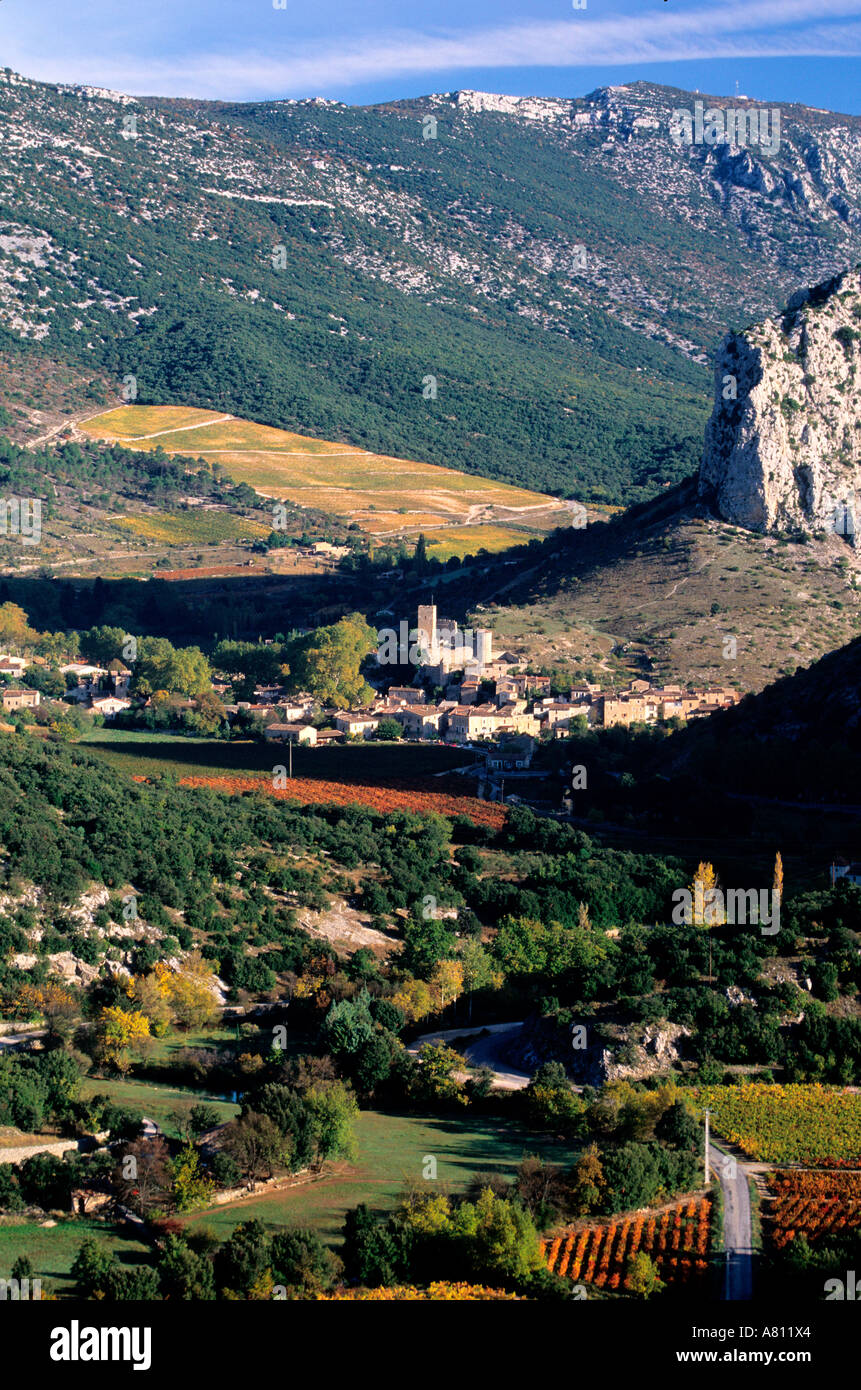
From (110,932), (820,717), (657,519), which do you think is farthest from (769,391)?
(110,932)

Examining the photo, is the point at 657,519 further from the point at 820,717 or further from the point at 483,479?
the point at 483,479

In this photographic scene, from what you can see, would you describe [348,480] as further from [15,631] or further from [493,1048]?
[493,1048]

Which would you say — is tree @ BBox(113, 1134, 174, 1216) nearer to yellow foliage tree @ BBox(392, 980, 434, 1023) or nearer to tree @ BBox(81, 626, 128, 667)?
yellow foliage tree @ BBox(392, 980, 434, 1023)

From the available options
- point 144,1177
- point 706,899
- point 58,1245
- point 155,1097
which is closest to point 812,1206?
point 144,1177

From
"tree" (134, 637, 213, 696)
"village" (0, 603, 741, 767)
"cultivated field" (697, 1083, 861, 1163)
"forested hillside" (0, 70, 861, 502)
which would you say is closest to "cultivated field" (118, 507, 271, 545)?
"forested hillside" (0, 70, 861, 502)

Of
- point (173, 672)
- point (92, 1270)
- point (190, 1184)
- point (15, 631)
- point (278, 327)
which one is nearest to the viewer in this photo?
point (92, 1270)

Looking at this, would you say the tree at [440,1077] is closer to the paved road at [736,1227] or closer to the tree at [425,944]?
the paved road at [736,1227]
